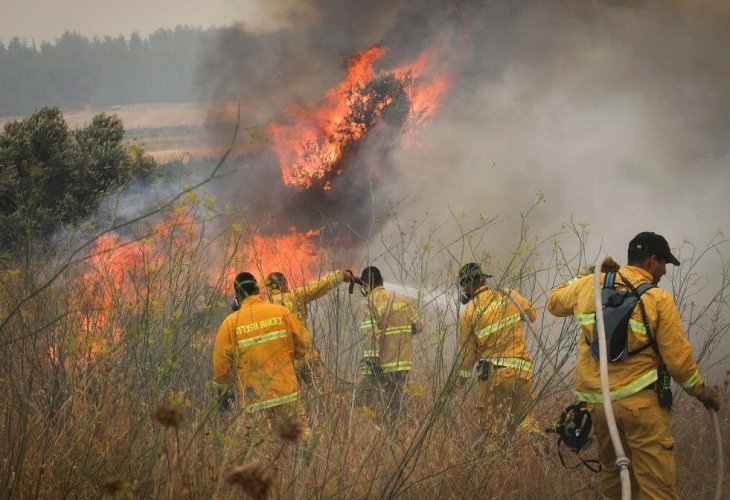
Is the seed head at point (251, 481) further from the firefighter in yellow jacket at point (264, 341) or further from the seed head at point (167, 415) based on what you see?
the firefighter in yellow jacket at point (264, 341)

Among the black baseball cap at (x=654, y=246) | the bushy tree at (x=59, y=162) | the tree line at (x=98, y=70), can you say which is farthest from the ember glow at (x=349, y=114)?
the tree line at (x=98, y=70)

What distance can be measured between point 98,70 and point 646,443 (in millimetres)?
46855

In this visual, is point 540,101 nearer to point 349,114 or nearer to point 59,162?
point 349,114

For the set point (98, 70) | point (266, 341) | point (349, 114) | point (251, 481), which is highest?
point (98, 70)

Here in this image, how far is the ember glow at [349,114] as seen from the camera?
650 inches

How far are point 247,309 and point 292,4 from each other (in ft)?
43.9

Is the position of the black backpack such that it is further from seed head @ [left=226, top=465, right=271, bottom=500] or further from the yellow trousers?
seed head @ [left=226, top=465, right=271, bottom=500]

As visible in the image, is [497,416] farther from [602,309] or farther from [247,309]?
[247,309]

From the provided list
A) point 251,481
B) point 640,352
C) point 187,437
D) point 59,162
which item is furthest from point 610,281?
point 59,162

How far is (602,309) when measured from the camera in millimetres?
4512

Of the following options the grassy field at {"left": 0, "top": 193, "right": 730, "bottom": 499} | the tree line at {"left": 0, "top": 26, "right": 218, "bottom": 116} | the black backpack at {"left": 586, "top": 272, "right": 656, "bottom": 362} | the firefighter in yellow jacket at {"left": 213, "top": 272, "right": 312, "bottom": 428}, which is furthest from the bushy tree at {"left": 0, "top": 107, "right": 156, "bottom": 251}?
the tree line at {"left": 0, "top": 26, "right": 218, "bottom": 116}

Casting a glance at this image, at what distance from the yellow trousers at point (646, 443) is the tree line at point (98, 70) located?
124ft

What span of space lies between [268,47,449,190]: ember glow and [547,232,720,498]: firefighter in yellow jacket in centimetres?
1214

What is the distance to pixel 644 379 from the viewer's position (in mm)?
4449
